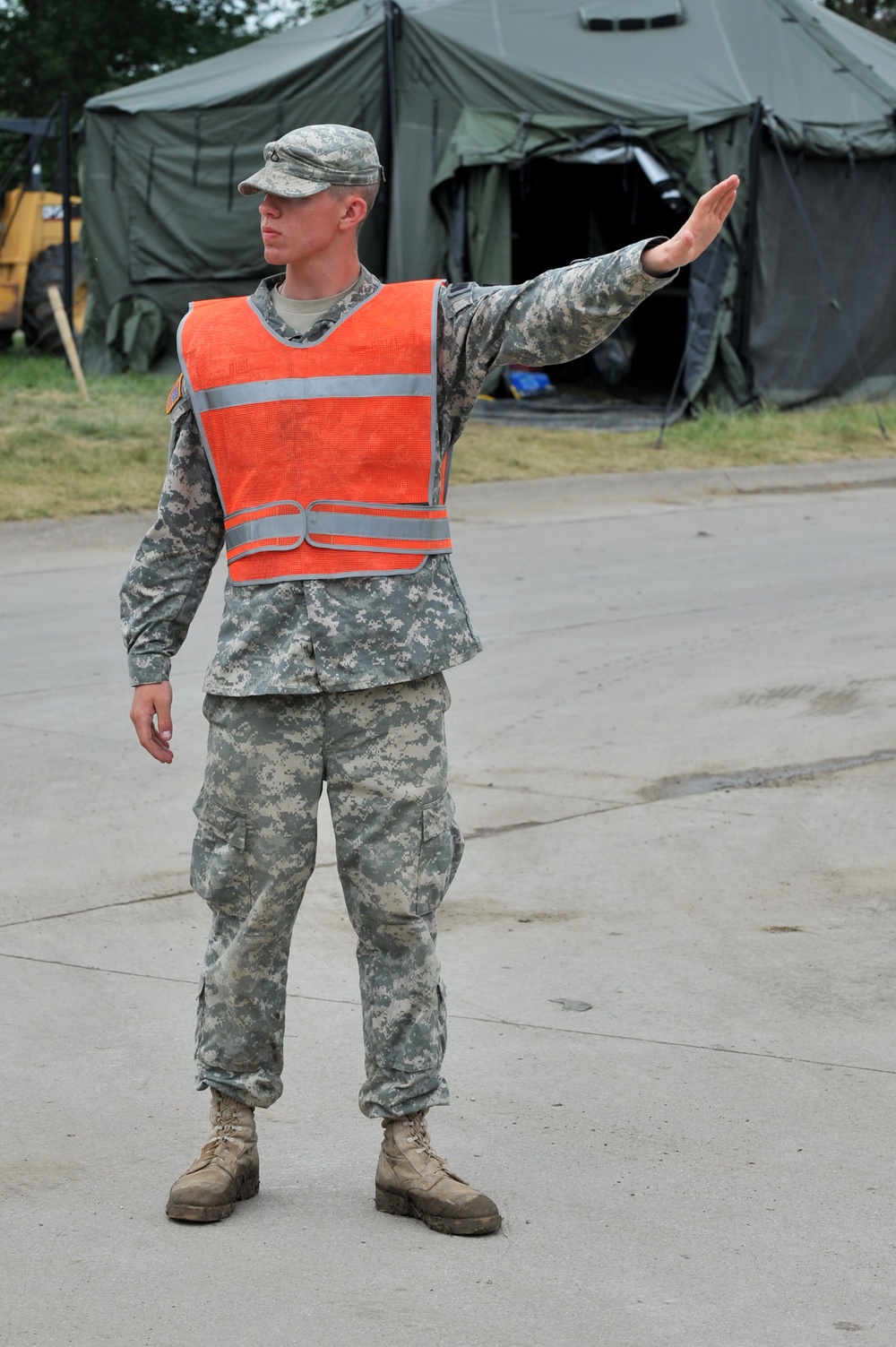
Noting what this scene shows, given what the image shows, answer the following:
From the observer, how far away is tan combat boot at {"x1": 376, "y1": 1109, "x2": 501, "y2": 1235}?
3.12 meters

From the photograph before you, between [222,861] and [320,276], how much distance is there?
1.01 metres

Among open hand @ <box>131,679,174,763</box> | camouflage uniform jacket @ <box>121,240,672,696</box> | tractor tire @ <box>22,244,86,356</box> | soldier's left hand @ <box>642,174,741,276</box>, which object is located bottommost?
tractor tire @ <box>22,244,86,356</box>

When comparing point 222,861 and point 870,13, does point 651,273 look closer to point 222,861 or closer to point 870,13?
point 222,861

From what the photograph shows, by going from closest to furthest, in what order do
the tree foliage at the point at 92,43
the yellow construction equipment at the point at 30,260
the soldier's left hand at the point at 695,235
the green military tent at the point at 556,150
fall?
the soldier's left hand at the point at 695,235, the green military tent at the point at 556,150, the yellow construction equipment at the point at 30,260, the tree foliage at the point at 92,43

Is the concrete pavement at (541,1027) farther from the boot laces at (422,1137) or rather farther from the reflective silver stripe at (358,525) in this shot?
the reflective silver stripe at (358,525)

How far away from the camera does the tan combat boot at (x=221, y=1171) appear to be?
124 inches

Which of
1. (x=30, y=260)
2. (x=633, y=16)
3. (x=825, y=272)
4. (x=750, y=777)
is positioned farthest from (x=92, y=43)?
(x=750, y=777)

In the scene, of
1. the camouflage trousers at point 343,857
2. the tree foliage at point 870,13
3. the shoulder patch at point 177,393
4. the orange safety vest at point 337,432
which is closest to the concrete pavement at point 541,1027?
the camouflage trousers at point 343,857

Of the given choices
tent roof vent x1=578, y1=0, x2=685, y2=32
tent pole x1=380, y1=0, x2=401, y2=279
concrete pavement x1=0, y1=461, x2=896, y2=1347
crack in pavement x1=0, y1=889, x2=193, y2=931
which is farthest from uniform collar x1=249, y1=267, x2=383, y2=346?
tent roof vent x1=578, y1=0, x2=685, y2=32

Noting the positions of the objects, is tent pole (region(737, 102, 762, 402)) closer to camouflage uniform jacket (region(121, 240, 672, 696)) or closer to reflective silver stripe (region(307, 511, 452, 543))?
camouflage uniform jacket (region(121, 240, 672, 696))

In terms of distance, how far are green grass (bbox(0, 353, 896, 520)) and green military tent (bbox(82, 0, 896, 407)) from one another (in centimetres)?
94

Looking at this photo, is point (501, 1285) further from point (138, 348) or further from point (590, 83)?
point (138, 348)

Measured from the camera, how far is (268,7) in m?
43.5

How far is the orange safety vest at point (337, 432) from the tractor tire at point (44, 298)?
2299 cm
